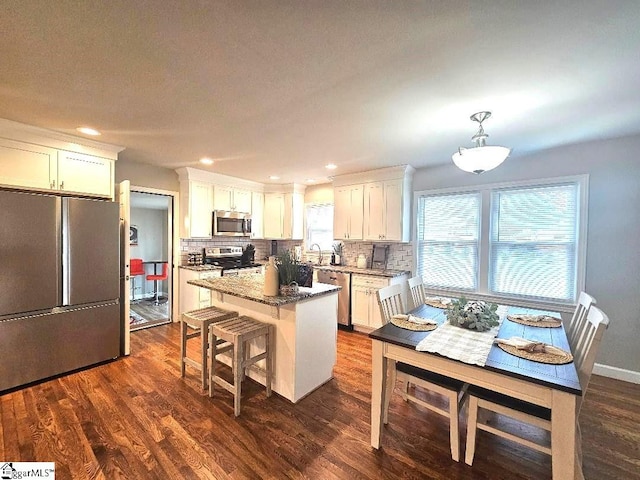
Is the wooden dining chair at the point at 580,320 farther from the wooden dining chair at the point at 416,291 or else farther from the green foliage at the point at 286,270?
the green foliage at the point at 286,270

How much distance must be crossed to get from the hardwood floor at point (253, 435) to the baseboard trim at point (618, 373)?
14 cm

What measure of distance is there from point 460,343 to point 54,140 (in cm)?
404

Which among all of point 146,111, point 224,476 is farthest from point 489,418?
point 146,111

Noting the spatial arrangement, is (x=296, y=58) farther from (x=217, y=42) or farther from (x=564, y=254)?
(x=564, y=254)

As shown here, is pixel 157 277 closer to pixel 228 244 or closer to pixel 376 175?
pixel 228 244

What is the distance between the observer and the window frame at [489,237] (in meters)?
3.06

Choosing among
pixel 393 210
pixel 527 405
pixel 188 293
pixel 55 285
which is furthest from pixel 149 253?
pixel 527 405

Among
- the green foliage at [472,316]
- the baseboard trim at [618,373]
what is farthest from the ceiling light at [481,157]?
the baseboard trim at [618,373]

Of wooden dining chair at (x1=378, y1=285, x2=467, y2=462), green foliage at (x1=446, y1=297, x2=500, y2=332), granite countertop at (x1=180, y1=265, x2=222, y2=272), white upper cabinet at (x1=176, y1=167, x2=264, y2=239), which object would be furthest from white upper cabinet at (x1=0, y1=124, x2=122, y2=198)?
green foliage at (x1=446, y1=297, x2=500, y2=332)

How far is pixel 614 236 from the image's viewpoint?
9.59 ft

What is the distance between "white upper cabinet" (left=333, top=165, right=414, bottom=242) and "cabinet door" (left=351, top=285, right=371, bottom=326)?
2.70ft

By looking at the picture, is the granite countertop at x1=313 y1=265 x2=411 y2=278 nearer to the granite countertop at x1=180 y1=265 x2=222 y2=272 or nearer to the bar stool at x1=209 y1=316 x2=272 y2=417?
the granite countertop at x1=180 y1=265 x2=222 y2=272

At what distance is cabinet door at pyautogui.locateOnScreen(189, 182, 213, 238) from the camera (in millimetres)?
4387

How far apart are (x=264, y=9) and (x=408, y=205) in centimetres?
340
